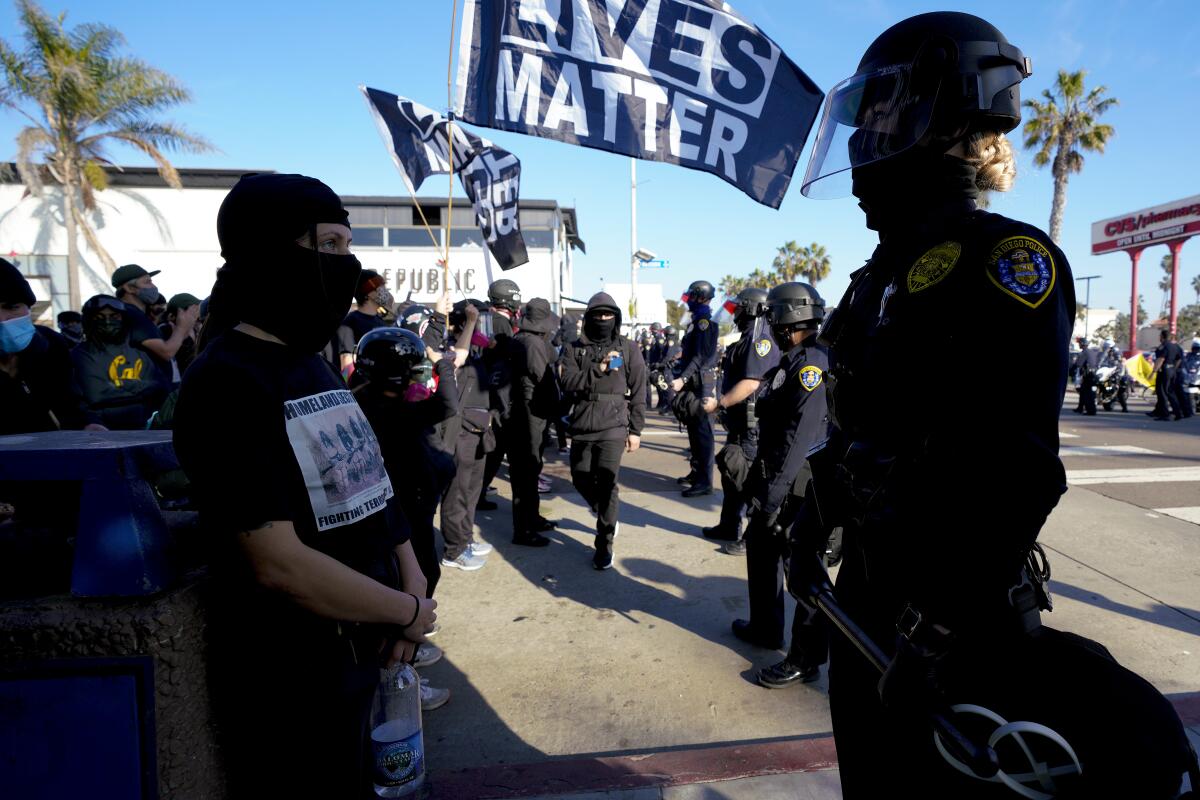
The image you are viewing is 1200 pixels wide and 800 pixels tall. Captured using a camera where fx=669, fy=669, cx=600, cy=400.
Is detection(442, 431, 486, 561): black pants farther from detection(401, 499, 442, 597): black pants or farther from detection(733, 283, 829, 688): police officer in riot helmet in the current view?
detection(733, 283, 829, 688): police officer in riot helmet

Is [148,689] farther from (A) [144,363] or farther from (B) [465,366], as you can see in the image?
(A) [144,363]

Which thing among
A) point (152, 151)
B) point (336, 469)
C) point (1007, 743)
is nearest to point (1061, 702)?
point (1007, 743)

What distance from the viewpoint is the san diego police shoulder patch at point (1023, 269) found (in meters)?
1.24

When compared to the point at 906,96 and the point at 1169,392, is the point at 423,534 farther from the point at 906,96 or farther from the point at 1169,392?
the point at 1169,392

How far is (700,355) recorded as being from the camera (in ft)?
25.8

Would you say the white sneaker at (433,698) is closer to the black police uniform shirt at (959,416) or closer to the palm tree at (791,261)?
the black police uniform shirt at (959,416)

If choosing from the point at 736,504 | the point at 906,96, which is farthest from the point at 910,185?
the point at 736,504

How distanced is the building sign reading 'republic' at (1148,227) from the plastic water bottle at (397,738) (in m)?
34.8

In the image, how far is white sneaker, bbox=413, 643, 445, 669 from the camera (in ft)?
12.1

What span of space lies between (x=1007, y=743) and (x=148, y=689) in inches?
65.9

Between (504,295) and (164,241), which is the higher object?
(164,241)

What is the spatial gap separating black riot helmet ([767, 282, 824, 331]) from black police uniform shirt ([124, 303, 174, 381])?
4602mm

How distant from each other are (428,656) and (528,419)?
7.91ft

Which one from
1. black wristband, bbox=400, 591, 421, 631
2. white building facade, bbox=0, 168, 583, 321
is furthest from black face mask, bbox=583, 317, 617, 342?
white building facade, bbox=0, 168, 583, 321
